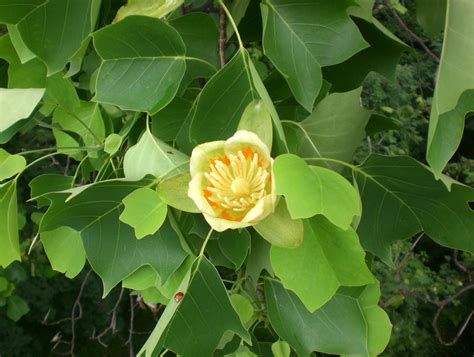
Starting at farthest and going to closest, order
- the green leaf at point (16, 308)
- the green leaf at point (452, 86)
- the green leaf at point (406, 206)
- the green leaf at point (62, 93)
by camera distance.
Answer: the green leaf at point (16, 308) < the green leaf at point (62, 93) < the green leaf at point (406, 206) < the green leaf at point (452, 86)

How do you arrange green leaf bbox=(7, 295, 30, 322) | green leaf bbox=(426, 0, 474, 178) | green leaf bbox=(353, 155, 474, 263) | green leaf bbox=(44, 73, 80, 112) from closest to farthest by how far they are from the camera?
green leaf bbox=(426, 0, 474, 178) → green leaf bbox=(353, 155, 474, 263) → green leaf bbox=(44, 73, 80, 112) → green leaf bbox=(7, 295, 30, 322)

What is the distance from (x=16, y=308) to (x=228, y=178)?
169 centimetres

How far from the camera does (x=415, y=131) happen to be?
2.94m

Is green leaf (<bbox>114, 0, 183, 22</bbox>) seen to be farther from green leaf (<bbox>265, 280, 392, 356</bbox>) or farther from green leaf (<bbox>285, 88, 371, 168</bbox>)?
green leaf (<bbox>265, 280, 392, 356</bbox>)

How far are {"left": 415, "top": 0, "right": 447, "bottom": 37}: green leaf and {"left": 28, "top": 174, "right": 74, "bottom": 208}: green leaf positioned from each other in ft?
1.37

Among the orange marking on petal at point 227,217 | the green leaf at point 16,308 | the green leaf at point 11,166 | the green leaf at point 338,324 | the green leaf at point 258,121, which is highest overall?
the green leaf at point 258,121

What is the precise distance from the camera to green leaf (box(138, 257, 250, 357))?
0.52m

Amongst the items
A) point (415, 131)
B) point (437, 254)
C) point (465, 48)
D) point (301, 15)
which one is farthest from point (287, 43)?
point (437, 254)

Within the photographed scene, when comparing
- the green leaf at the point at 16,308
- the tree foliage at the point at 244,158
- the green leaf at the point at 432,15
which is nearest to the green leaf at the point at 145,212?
the tree foliage at the point at 244,158

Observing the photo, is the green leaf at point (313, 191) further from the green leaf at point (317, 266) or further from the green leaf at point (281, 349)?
the green leaf at point (281, 349)

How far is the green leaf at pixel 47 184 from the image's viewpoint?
66 cm

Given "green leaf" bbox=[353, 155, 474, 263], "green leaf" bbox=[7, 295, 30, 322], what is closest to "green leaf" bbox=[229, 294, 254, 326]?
"green leaf" bbox=[353, 155, 474, 263]

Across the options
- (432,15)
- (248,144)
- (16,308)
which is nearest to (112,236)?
(248,144)

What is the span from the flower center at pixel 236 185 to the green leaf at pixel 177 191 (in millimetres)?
25
